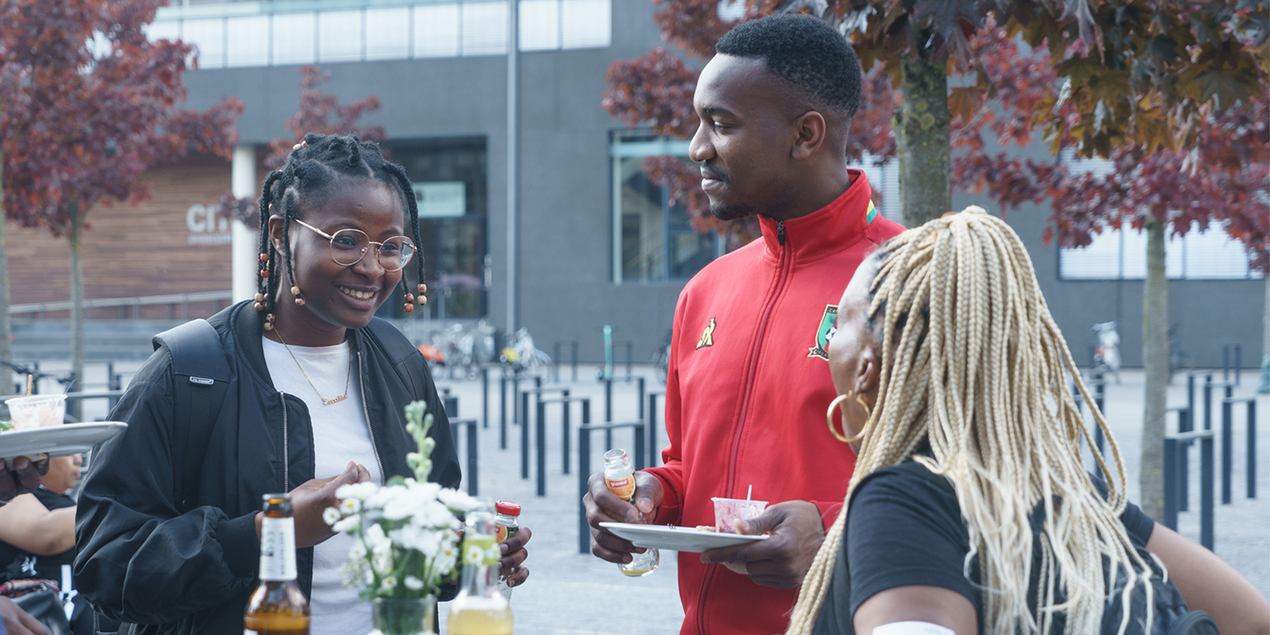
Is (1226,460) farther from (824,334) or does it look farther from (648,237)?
(648,237)

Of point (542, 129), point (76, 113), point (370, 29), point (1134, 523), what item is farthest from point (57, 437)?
point (370, 29)

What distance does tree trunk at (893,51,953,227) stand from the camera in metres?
4.16

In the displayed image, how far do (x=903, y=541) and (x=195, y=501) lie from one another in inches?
64.4

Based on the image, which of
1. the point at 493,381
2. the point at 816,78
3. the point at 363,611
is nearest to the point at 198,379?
the point at 363,611

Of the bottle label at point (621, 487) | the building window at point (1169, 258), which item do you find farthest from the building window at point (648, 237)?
the bottle label at point (621, 487)

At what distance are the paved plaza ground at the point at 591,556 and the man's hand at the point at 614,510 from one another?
16 cm

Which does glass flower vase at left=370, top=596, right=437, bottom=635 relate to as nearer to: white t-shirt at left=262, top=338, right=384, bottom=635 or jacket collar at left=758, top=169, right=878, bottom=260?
white t-shirt at left=262, top=338, right=384, bottom=635

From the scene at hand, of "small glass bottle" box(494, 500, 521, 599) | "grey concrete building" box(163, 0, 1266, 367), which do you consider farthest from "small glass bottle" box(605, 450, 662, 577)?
"grey concrete building" box(163, 0, 1266, 367)

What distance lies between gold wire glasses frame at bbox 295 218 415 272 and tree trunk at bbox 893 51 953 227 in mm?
2262

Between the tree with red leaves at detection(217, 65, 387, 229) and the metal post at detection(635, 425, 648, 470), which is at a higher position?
the tree with red leaves at detection(217, 65, 387, 229)

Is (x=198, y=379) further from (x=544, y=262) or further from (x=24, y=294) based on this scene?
(x=24, y=294)

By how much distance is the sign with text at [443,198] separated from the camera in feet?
94.2

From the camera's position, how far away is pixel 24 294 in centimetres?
3125

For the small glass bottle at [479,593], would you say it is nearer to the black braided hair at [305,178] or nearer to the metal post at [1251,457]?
the black braided hair at [305,178]
